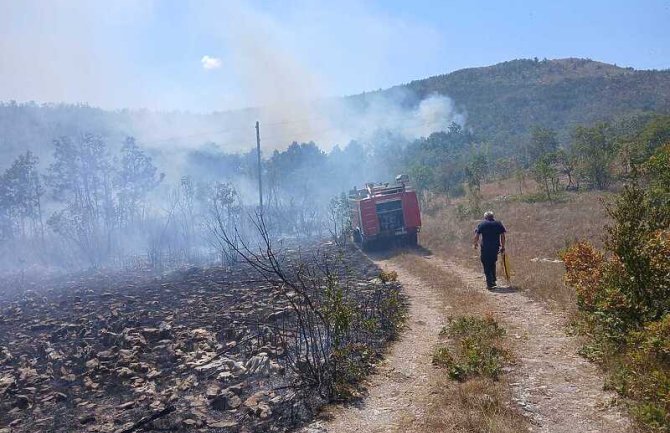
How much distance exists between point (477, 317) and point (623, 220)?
279 centimetres

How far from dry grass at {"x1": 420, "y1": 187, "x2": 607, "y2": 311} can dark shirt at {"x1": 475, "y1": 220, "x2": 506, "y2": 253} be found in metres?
0.84

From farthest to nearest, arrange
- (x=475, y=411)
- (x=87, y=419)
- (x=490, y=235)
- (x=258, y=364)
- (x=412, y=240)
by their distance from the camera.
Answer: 1. (x=412, y=240)
2. (x=490, y=235)
3. (x=258, y=364)
4. (x=87, y=419)
5. (x=475, y=411)

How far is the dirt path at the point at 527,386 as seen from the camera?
4676 mm

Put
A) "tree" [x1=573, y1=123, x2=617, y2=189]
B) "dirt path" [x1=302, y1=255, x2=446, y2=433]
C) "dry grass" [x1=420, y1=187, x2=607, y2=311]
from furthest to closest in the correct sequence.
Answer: "tree" [x1=573, y1=123, x2=617, y2=189], "dry grass" [x1=420, y1=187, x2=607, y2=311], "dirt path" [x1=302, y1=255, x2=446, y2=433]

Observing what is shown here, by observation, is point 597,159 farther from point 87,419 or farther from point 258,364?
point 87,419

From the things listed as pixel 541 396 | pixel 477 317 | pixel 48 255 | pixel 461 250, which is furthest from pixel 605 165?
pixel 48 255

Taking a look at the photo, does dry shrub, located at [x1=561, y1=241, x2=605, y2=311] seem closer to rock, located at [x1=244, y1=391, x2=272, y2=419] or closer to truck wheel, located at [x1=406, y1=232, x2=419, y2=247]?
rock, located at [x1=244, y1=391, x2=272, y2=419]

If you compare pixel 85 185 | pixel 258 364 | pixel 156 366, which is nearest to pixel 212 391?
pixel 258 364

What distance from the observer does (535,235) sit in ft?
54.8

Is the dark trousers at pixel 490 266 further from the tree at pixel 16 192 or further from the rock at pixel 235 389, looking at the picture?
the tree at pixel 16 192

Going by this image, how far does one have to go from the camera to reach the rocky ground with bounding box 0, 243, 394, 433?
5.82 metres

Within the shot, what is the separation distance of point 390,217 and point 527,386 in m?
14.3

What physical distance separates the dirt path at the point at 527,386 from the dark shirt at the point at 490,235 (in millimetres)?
2417

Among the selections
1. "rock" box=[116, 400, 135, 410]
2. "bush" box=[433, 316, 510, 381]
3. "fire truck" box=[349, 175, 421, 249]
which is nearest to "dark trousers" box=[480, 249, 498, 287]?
"bush" box=[433, 316, 510, 381]
